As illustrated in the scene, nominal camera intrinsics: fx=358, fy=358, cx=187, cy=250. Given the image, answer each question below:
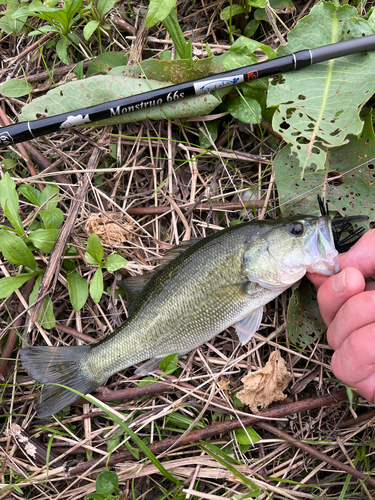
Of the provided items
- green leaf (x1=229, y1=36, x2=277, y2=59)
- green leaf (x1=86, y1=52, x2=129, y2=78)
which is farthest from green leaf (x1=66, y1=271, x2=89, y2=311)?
green leaf (x1=229, y1=36, x2=277, y2=59)

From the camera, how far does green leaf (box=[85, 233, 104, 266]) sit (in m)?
3.25

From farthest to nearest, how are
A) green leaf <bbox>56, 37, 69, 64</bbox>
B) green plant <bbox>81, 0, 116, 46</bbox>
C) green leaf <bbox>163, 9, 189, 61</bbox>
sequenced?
green leaf <bbox>56, 37, 69, 64</bbox>, green plant <bbox>81, 0, 116, 46</bbox>, green leaf <bbox>163, 9, 189, 61</bbox>

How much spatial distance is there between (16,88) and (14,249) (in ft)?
6.03

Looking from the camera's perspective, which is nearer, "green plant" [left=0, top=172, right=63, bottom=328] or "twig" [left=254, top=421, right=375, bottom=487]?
"twig" [left=254, top=421, right=375, bottom=487]

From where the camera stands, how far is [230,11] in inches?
134

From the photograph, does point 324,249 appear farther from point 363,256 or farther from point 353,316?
point 353,316

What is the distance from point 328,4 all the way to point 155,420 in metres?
3.95

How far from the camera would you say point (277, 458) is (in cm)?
328

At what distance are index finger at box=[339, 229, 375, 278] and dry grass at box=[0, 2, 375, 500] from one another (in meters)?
0.70

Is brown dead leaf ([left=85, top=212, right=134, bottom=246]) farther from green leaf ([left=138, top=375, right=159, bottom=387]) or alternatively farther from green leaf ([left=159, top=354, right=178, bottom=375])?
green leaf ([left=138, top=375, right=159, bottom=387])

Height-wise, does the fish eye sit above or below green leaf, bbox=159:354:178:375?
above

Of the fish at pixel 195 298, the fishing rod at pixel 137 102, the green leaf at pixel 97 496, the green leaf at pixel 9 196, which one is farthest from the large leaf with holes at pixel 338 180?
the green leaf at pixel 97 496

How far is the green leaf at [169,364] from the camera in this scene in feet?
10.5

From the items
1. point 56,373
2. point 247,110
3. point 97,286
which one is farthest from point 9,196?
point 247,110
